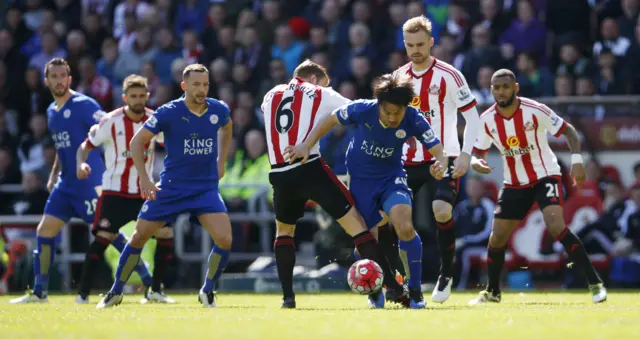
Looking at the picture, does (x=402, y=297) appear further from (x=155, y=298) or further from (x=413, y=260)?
(x=155, y=298)

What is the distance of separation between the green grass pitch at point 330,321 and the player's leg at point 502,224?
0.28 meters

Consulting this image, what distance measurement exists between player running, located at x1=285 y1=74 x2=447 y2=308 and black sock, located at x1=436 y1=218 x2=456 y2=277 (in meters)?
1.10

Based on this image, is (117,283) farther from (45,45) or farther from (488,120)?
(45,45)

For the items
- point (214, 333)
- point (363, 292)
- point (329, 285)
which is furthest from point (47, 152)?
point (214, 333)

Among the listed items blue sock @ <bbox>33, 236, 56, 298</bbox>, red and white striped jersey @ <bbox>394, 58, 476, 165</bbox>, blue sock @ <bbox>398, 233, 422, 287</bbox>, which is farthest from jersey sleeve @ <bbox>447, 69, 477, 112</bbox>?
blue sock @ <bbox>33, 236, 56, 298</bbox>

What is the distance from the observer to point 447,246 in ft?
35.2

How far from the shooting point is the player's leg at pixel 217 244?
10.4 m

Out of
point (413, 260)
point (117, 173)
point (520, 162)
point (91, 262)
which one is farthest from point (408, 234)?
point (91, 262)

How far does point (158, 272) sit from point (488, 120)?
12.0 feet

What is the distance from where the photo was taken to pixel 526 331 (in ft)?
23.4

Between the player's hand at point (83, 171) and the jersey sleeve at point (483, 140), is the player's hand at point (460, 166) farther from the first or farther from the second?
the player's hand at point (83, 171)

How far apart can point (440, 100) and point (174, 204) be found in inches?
99.0

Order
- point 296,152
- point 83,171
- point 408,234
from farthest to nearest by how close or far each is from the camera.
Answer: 1. point 83,171
2. point 408,234
3. point 296,152

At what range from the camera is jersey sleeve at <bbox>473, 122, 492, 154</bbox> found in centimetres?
1129
